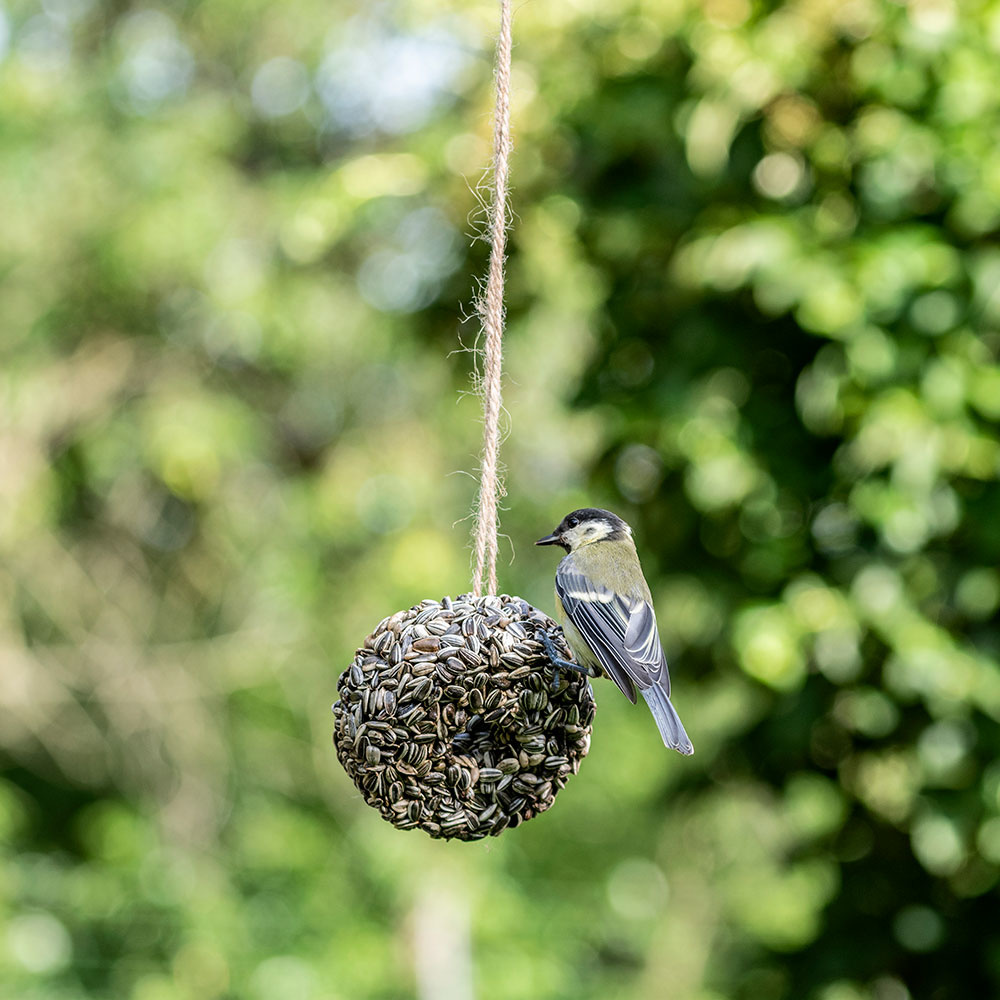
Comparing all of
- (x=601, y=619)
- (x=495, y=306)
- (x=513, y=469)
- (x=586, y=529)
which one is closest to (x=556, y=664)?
(x=601, y=619)

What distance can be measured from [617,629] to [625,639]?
23 mm

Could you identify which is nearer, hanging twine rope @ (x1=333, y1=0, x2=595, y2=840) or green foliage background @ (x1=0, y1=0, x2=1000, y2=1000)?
hanging twine rope @ (x1=333, y1=0, x2=595, y2=840)

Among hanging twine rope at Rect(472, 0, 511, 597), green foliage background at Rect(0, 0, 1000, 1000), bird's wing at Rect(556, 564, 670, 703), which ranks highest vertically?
hanging twine rope at Rect(472, 0, 511, 597)

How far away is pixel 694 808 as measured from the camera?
3.65 metres

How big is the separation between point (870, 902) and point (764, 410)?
138 centimetres

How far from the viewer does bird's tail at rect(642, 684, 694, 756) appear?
80.7 inches

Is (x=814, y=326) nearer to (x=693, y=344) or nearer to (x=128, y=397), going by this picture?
(x=693, y=344)

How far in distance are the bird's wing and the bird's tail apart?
0.06 ft

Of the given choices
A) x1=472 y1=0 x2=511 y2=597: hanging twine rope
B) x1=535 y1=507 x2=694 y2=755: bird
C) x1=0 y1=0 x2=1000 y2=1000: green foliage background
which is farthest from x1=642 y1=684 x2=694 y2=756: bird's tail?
x1=0 y1=0 x2=1000 y2=1000: green foliage background

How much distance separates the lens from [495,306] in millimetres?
1956

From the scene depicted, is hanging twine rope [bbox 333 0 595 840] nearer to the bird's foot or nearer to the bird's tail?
the bird's foot

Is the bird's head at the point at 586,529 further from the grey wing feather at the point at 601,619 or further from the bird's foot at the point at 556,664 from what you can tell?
the bird's foot at the point at 556,664

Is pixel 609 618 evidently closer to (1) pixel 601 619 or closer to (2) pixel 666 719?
(1) pixel 601 619

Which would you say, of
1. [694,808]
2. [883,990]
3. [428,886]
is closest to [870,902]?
[883,990]
